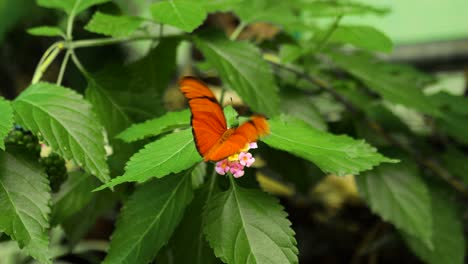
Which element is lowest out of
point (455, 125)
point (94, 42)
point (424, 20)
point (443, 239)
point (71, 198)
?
point (424, 20)

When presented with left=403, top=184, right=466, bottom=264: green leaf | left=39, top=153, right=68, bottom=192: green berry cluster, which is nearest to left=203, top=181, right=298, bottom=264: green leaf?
left=39, top=153, right=68, bottom=192: green berry cluster

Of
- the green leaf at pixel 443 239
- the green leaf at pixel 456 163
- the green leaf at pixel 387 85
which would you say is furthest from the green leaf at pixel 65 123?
the green leaf at pixel 456 163

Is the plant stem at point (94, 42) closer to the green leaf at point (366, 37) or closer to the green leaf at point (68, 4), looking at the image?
the green leaf at point (68, 4)

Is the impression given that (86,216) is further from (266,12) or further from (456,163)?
(456,163)

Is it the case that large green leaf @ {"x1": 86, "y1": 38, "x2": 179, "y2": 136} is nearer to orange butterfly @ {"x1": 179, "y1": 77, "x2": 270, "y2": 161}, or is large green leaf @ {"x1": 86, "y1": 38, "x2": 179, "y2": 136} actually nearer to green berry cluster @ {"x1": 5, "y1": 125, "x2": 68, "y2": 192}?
green berry cluster @ {"x1": 5, "y1": 125, "x2": 68, "y2": 192}

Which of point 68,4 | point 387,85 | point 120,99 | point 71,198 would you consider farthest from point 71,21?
point 387,85

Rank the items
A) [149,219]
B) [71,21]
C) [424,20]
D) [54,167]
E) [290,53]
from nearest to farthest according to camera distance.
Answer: [149,219]
[54,167]
[71,21]
[290,53]
[424,20]

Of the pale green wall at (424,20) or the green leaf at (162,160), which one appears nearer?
the green leaf at (162,160)
